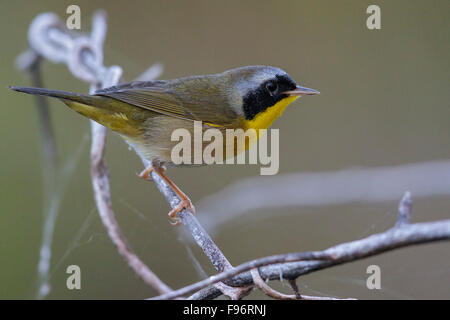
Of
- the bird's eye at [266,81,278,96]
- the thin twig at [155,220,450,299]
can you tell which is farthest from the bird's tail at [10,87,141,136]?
the thin twig at [155,220,450,299]

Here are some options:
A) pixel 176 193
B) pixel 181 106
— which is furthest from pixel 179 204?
pixel 181 106

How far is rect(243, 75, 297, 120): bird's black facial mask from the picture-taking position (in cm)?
227

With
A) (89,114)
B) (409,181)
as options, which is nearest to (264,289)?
(409,181)

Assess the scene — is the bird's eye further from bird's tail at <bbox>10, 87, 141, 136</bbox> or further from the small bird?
bird's tail at <bbox>10, 87, 141, 136</bbox>

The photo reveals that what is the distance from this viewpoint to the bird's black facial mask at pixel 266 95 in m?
2.27

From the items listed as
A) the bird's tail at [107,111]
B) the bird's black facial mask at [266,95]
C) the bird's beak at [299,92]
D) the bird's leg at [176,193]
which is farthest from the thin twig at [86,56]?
the bird's beak at [299,92]

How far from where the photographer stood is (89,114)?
2.24 metres

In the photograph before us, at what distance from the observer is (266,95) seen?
231 cm

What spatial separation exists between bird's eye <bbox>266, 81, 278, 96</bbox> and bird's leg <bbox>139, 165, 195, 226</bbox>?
0.66 m

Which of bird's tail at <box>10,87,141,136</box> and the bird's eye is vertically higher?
the bird's eye

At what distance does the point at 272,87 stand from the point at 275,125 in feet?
4.68

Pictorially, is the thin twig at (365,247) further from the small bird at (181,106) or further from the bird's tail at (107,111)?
the bird's tail at (107,111)
